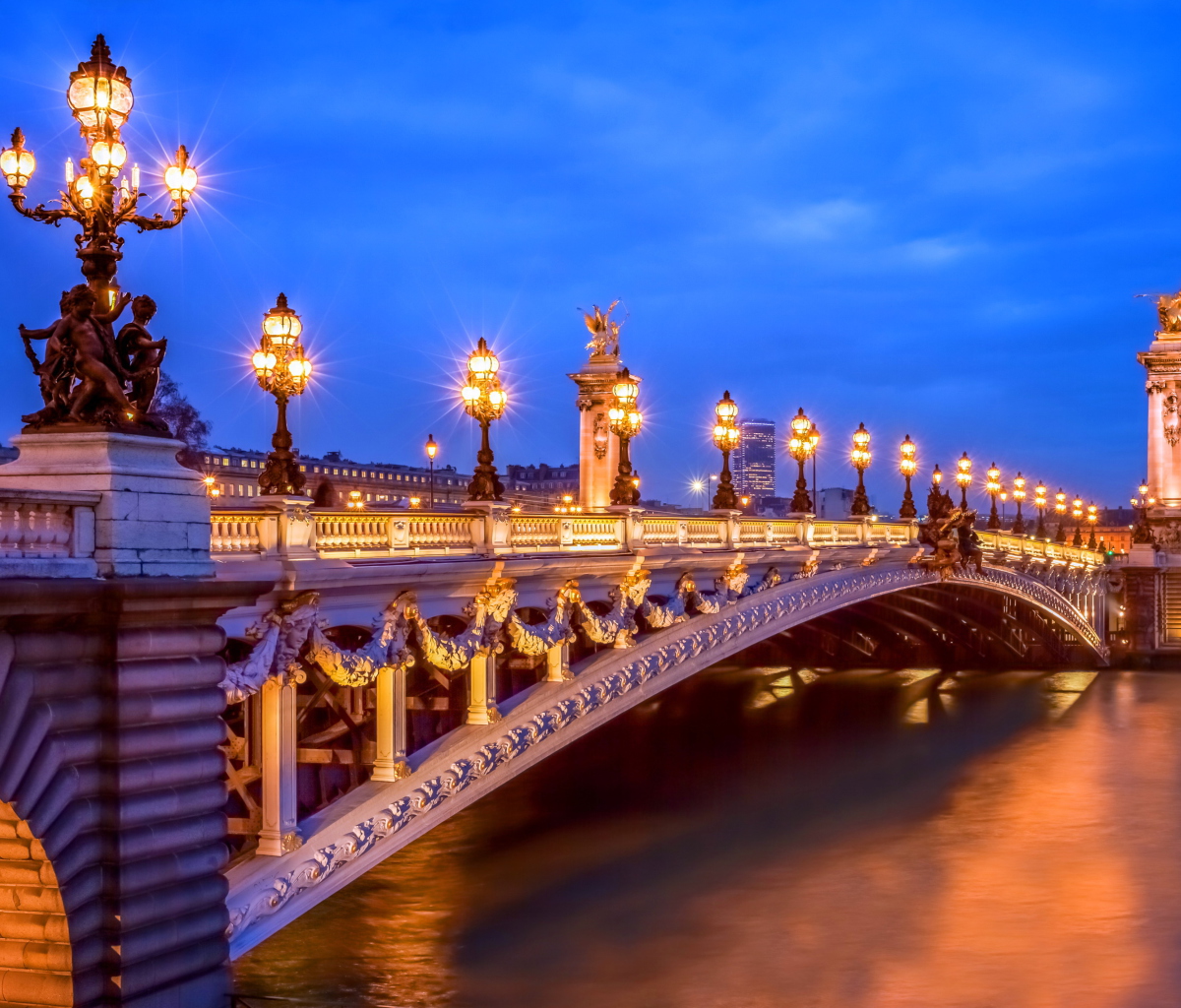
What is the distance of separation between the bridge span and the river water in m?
2.23

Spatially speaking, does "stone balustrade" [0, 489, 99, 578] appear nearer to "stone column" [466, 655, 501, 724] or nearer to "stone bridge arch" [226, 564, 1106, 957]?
"stone bridge arch" [226, 564, 1106, 957]

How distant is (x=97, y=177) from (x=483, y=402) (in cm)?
1044

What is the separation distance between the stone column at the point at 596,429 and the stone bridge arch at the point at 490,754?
7.45 m

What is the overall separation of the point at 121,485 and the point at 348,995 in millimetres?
9603

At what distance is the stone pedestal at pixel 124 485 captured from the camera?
13859 mm

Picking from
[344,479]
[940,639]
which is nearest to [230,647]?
[344,479]

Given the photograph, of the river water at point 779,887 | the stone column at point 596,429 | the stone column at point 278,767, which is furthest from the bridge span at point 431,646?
the stone column at point 596,429

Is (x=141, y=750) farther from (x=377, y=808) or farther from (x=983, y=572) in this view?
(x=983, y=572)

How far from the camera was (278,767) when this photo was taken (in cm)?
1842

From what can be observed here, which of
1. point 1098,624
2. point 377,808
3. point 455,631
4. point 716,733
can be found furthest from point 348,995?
point 1098,624

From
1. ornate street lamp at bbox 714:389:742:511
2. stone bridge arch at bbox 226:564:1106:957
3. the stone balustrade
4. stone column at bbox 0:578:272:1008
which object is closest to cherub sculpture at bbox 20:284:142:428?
the stone balustrade

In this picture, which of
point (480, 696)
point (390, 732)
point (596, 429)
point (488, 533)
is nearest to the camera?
point (390, 732)

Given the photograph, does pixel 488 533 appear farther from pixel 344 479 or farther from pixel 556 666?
pixel 344 479

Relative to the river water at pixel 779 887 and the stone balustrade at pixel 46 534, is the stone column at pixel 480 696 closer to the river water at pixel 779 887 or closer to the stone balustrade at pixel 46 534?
the river water at pixel 779 887
